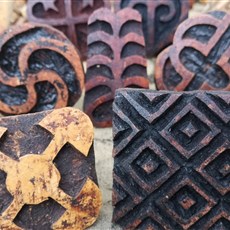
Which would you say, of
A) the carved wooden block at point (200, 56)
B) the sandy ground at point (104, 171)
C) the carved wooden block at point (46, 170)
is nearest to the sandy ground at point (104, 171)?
the sandy ground at point (104, 171)

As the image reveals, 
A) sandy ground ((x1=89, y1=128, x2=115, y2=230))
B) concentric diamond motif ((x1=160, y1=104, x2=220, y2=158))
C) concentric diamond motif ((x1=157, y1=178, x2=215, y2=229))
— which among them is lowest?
sandy ground ((x1=89, y1=128, x2=115, y2=230))

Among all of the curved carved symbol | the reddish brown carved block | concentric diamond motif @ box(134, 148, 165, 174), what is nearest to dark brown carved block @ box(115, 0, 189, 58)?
the reddish brown carved block

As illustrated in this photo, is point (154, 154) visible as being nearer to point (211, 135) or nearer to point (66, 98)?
point (211, 135)

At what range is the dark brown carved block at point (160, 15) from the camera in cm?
245

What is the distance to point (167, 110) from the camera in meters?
1.42

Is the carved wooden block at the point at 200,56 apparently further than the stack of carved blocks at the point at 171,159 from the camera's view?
Yes

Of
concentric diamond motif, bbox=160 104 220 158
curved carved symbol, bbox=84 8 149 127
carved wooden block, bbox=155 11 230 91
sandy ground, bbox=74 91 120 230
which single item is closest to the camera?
concentric diamond motif, bbox=160 104 220 158

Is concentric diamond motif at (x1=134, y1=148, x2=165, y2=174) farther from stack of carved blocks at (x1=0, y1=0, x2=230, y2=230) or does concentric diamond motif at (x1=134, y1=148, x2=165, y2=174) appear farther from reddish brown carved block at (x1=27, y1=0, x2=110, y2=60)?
reddish brown carved block at (x1=27, y1=0, x2=110, y2=60)

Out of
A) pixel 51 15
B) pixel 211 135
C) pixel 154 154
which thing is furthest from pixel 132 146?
pixel 51 15

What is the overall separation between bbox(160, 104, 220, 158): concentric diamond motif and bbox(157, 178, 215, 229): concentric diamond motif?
0.34 feet

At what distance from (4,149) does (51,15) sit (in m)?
1.17

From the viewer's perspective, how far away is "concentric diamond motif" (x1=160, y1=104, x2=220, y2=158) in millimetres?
1401

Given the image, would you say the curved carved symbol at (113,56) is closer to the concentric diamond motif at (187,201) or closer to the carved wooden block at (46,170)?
the carved wooden block at (46,170)

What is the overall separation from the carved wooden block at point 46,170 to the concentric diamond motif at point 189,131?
261 mm
